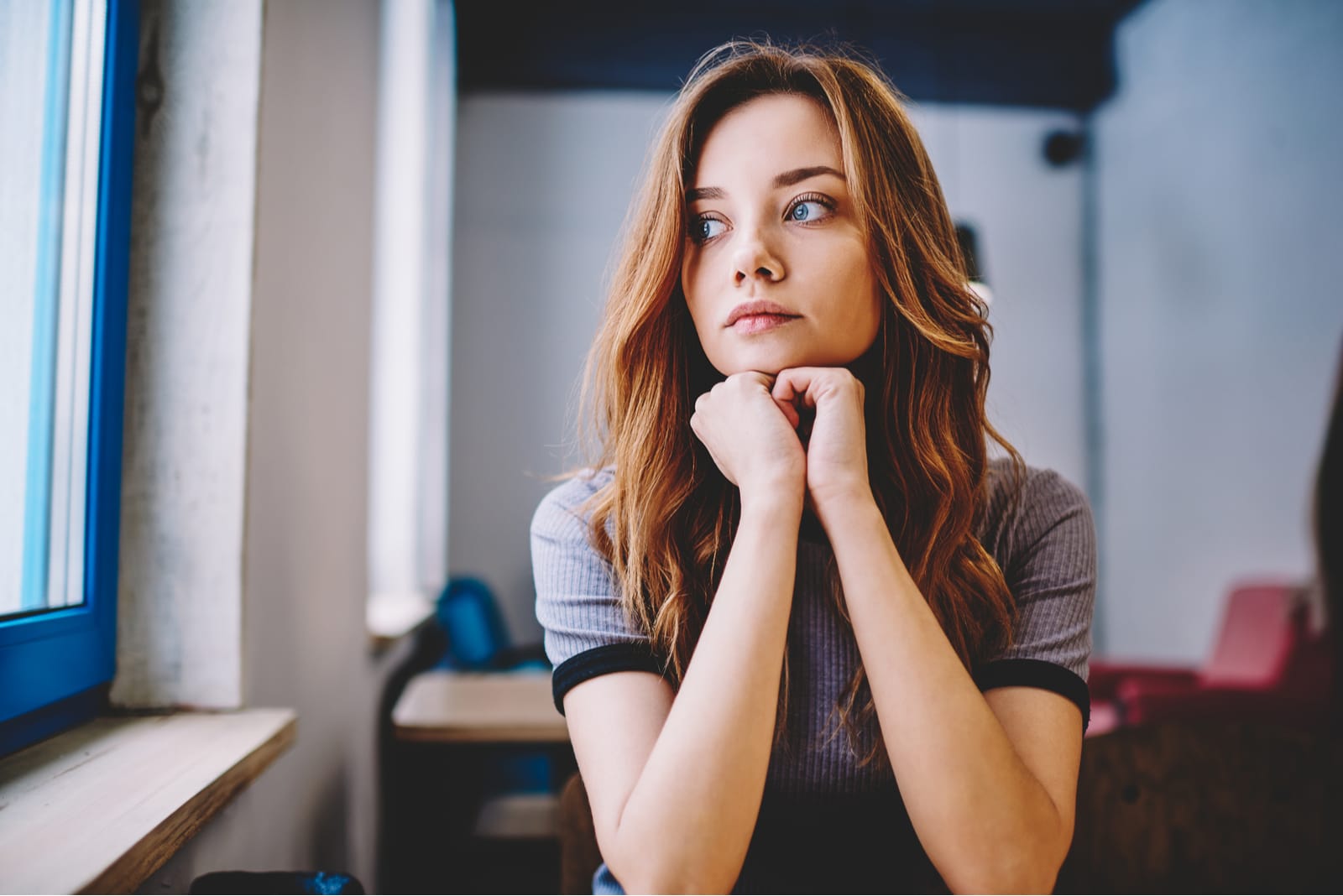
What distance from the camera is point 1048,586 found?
940mm

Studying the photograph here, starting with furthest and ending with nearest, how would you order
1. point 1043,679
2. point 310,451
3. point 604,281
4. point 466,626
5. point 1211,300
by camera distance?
point 1211,300
point 466,626
point 604,281
point 310,451
point 1043,679

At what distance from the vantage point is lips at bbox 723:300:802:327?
3.10 ft

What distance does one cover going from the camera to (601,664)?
2.86 ft

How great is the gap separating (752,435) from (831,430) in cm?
9

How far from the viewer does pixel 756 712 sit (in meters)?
0.78

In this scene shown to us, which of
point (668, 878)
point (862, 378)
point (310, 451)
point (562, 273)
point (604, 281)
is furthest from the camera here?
point (562, 273)

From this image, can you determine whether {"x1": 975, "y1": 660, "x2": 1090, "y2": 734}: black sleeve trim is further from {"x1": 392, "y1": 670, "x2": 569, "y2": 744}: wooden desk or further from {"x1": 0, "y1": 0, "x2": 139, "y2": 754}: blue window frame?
{"x1": 0, "y1": 0, "x2": 139, "y2": 754}: blue window frame

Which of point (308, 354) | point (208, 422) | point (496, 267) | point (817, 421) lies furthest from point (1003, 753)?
point (496, 267)

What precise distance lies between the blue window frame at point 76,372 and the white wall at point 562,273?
3325 mm

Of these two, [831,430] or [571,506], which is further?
[571,506]

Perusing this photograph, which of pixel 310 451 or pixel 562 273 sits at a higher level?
pixel 562 273

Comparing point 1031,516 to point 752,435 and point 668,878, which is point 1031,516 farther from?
point 668,878

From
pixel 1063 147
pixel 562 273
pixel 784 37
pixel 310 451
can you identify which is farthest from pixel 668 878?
pixel 1063 147

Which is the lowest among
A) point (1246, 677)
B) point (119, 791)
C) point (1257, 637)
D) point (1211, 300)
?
point (1246, 677)
